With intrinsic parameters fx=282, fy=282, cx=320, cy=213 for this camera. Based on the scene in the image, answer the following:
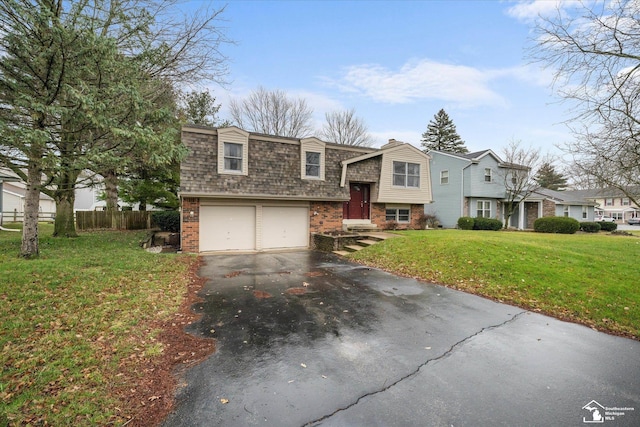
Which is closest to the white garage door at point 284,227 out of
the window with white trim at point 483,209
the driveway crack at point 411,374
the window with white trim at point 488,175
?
the driveway crack at point 411,374

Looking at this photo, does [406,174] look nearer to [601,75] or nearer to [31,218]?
[601,75]

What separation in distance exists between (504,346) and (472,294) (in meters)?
2.68

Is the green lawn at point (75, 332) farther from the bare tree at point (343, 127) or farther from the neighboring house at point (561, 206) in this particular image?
the bare tree at point (343, 127)

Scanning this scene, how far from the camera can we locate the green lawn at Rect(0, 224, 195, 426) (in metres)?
2.52

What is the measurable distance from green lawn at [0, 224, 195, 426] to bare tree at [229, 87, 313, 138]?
77.5 ft

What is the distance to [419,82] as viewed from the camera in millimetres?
14367

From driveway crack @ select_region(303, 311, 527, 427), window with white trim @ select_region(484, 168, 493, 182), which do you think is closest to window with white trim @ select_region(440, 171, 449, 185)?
window with white trim @ select_region(484, 168, 493, 182)

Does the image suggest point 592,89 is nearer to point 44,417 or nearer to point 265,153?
point 44,417

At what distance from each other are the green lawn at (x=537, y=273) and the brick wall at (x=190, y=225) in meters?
6.57

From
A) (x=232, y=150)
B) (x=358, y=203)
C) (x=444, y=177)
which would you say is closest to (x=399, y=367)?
(x=232, y=150)

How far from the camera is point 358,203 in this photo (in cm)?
1551

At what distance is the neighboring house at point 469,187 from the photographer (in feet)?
70.4

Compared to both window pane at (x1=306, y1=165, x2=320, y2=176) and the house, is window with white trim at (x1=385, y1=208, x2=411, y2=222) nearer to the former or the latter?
the house

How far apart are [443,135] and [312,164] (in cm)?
3627
